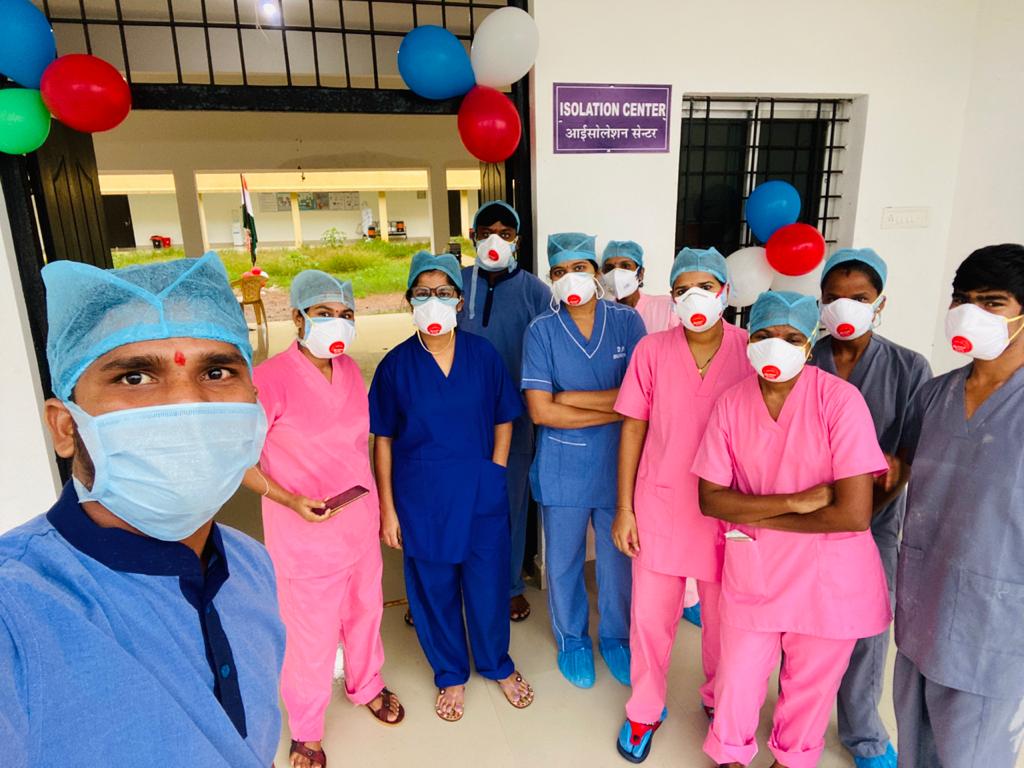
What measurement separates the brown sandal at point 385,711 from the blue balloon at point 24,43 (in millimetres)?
2537

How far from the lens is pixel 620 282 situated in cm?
246

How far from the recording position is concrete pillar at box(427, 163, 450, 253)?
9469 mm

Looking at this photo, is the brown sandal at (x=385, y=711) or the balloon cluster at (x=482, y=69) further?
the balloon cluster at (x=482, y=69)

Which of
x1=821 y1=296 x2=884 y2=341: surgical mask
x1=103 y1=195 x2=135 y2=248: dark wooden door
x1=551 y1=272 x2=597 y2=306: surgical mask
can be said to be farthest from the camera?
x1=103 y1=195 x2=135 y2=248: dark wooden door

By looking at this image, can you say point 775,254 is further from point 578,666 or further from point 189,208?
point 189,208

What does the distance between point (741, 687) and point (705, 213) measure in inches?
95.0

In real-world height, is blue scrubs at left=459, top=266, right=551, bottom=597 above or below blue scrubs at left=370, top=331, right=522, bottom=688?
above

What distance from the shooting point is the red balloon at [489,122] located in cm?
238

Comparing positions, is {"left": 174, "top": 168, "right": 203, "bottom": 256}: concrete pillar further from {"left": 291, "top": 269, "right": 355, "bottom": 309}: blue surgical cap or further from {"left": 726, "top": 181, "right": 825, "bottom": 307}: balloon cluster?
{"left": 726, "top": 181, "right": 825, "bottom": 307}: balloon cluster

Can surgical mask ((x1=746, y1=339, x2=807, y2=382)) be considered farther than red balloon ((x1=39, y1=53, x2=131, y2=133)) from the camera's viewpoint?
No

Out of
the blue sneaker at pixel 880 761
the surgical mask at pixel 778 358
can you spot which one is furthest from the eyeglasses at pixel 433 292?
the blue sneaker at pixel 880 761

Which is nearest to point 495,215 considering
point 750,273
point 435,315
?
point 435,315

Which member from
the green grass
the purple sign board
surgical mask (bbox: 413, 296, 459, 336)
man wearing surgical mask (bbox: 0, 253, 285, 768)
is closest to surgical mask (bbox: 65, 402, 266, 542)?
man wearing surgical mask (bbox: 0, 253, 285, 768)

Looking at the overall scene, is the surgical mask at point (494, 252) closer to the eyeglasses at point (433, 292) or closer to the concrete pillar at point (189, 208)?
the eyeglasses at point (433, 292)
